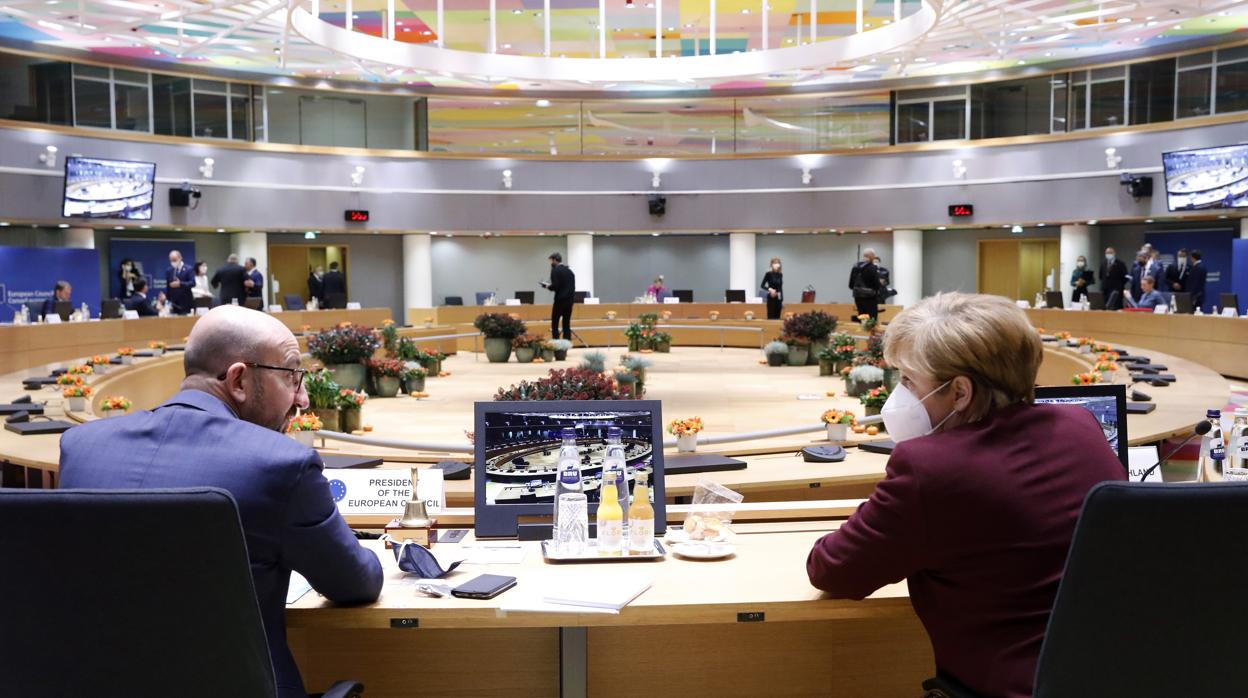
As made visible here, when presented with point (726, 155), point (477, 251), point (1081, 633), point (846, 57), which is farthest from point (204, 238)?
point (1081, 633)

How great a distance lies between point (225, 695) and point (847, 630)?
194 centimetres

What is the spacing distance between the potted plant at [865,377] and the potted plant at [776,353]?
13.4 ft

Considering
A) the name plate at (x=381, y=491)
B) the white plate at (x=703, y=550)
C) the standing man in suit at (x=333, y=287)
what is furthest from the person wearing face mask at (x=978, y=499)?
the standing man in suit at (x=333, y=287)

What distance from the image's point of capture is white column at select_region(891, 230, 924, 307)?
70.4 ft

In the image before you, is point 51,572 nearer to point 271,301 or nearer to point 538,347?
point 538,347

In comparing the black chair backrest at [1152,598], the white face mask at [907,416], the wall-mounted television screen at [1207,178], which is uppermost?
the wall-mounted television screen at [1207,178]

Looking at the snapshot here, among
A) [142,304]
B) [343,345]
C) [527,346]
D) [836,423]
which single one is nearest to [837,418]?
[836,423]

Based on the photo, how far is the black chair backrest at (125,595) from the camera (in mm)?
1712

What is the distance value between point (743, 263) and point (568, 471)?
20154mm

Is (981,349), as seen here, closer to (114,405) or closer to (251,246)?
(114,405)

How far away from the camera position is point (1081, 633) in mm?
1756

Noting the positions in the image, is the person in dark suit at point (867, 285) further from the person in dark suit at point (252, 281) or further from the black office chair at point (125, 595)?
the black office chair at point (125, 595)

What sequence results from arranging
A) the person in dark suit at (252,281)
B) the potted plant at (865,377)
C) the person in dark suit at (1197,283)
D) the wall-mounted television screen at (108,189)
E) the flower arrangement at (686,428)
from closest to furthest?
the flower arrangement at (686,428) < the potted plant at (865,377) < the person in dark suit at (1197,283) < the person in dark suit at (252,281) < the wall-mounted television screen at (108,189)

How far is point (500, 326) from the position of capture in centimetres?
1662
